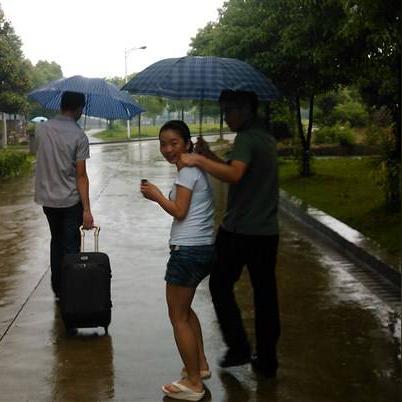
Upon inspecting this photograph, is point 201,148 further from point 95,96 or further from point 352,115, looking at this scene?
point 352,115

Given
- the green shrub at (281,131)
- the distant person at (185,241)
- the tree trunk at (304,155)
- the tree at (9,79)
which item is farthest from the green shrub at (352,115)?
the distant person at (185,241)

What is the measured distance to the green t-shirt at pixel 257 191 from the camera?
14.5 feet

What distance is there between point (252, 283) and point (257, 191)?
1.85 feet

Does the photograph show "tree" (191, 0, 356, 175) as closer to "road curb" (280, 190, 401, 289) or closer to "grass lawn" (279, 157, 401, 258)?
"grass lawn" (279, 157, 401, 258)

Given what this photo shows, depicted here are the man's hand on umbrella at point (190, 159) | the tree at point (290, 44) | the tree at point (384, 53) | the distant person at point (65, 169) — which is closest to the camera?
the man's hand on umbrella at point (190, 159)

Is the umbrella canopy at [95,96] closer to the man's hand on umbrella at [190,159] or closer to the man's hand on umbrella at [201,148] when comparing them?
the man's hand on umbrella at [201,148]

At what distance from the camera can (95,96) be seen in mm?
6570

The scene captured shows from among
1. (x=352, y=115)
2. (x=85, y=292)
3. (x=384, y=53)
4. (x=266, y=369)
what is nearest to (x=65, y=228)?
(x=85, y=292)

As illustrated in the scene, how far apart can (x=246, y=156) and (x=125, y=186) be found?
13.0 metres

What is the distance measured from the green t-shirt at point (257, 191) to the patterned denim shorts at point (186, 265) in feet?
1.16

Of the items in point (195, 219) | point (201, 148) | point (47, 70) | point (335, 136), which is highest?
point (47, 70)

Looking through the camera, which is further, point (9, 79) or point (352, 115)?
point (352, 115)

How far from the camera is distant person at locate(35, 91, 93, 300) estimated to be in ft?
19.1

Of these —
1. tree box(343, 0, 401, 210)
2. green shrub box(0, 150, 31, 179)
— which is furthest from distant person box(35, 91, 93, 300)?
green shrub box(0, 150, 31, 179)
